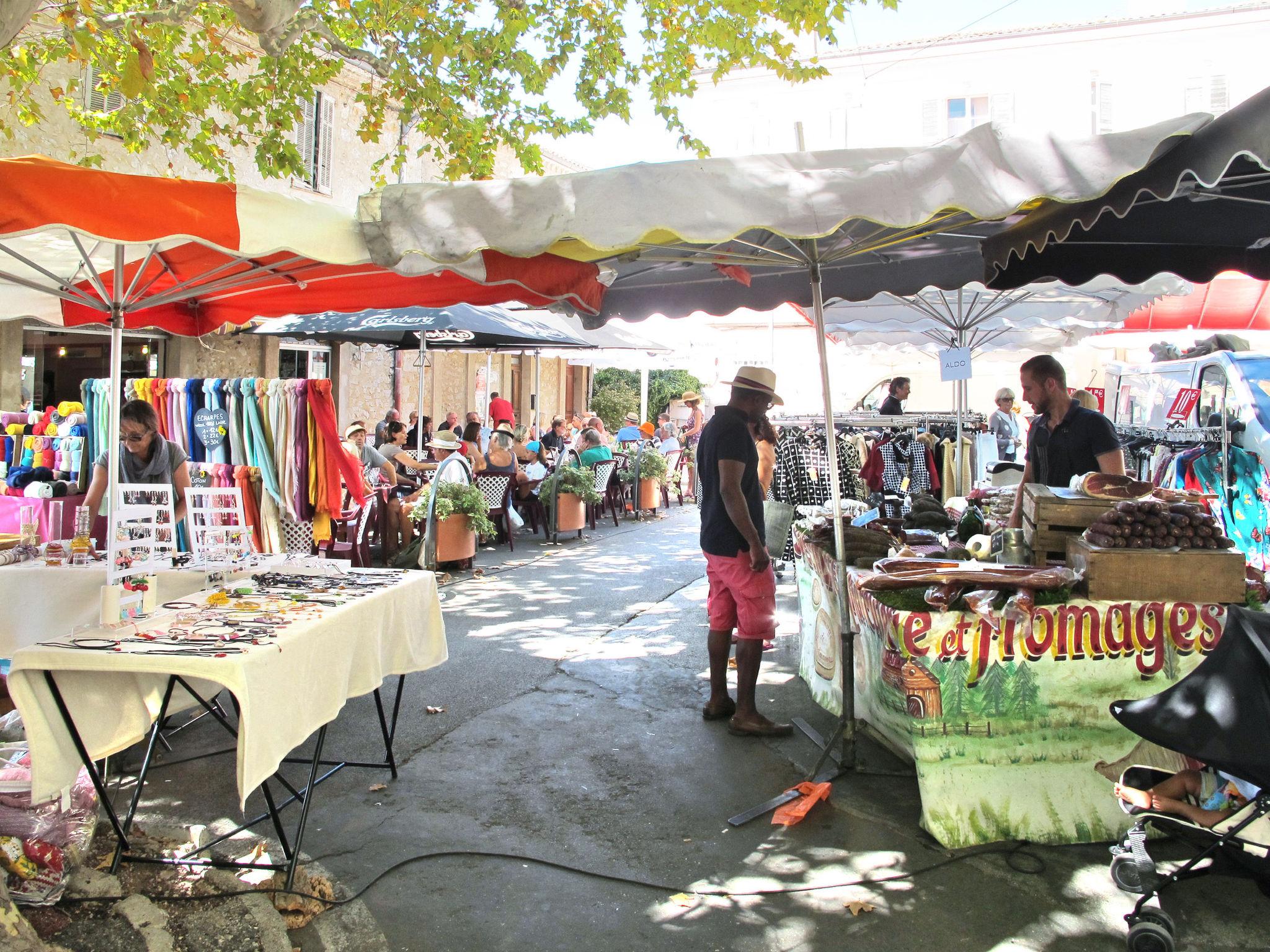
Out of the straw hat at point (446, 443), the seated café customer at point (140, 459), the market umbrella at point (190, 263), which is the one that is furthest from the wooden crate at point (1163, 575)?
the straw hat at point (446, 443)

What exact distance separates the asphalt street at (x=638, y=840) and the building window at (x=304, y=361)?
12664 mm

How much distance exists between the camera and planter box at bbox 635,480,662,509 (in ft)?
49.9

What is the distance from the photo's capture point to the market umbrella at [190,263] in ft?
10.7

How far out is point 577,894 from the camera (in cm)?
346

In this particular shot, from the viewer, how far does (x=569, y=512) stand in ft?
40.8

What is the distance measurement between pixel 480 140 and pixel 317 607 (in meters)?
7.92

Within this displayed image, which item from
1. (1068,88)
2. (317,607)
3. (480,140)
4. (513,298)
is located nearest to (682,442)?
(480,140)

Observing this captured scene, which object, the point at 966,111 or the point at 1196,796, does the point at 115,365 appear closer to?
the point at 1196,796

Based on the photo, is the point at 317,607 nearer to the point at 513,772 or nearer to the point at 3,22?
the point at 513,772

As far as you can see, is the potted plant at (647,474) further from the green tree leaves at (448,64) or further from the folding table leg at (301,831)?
the folding table leg at (301,831)

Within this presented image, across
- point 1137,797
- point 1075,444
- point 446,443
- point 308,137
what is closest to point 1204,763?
point 1137,797

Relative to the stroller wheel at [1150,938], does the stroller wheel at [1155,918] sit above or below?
above

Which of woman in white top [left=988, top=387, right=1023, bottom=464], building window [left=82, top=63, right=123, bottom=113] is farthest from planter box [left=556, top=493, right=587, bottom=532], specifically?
building window [left=82, top=63, right=123, bottom=113]

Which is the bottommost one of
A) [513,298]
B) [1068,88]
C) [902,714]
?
[902,714]
